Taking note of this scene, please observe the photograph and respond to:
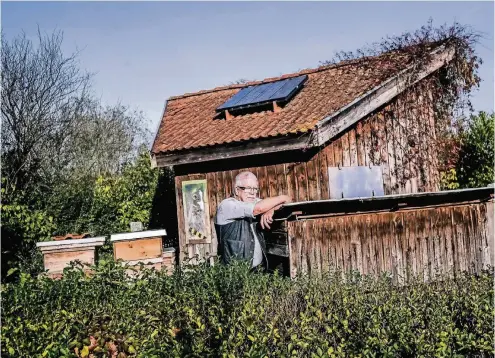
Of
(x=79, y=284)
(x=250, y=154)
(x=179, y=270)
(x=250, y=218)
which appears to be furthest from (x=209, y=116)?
(x=79, y=284)

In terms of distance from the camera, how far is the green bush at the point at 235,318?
5.52m

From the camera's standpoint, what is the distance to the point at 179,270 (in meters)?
8.01

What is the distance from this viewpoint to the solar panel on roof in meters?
13.4

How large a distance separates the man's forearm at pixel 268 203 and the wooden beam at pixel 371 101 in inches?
57.1

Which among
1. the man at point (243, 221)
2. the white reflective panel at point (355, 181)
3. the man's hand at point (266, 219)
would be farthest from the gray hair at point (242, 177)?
the white reflective panel at point (355, 181)

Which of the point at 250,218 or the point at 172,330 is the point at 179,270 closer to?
the point at 172,330

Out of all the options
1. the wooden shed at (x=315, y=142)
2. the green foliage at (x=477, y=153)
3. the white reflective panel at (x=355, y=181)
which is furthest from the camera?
the green foliage at (x=477, y=153)

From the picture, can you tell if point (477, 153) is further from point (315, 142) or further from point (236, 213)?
point (236, 213)

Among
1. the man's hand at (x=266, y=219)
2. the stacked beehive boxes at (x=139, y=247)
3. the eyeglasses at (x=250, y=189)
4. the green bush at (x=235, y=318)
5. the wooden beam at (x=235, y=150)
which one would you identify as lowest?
the green bush at (x=235, y=318)

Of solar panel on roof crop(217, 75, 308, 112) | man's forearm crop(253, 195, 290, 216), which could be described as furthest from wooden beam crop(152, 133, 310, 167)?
solar panel on roof crop(217, 75, 308, 112)

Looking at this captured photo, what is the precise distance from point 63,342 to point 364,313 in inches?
133

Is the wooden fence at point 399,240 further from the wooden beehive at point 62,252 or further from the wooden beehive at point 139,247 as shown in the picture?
the wooden beehive at point 62,252

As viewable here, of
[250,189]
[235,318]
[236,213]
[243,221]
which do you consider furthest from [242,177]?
[235,318]

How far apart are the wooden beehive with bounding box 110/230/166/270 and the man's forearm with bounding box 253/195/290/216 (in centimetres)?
220
